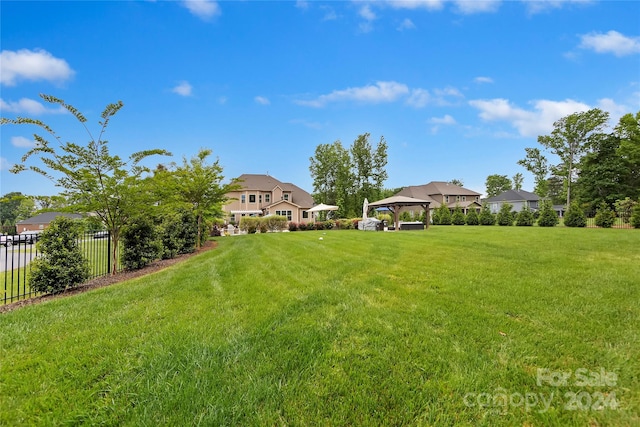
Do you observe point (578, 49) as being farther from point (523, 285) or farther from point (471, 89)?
point (523, 285)

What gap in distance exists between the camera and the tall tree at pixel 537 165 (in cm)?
4172

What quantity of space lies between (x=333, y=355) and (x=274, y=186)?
33.8m

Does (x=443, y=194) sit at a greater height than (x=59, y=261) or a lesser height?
greater

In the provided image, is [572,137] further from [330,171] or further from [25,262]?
[25,262]

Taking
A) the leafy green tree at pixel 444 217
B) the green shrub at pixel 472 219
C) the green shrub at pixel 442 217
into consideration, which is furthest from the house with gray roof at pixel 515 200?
the green shrub at pixel 472 219

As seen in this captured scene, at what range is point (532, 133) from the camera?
3628cm

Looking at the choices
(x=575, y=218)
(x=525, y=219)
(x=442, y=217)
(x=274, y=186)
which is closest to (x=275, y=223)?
(x=274, y=186)

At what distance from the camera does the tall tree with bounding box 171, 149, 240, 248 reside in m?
12.2

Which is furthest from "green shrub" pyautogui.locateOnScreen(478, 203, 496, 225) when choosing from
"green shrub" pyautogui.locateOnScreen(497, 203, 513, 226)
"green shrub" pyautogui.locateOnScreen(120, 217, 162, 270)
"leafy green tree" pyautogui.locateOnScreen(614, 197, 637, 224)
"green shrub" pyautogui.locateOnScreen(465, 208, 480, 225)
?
"green shrub" pyautogui.locateOnScreen(120, 217, 162, 270)

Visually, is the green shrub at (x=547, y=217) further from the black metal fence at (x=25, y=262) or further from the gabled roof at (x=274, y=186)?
the black metal fence at (x=25, y=262)

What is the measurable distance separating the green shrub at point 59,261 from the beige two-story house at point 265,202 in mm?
26136

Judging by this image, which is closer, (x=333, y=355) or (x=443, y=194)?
(x=333, y=355)

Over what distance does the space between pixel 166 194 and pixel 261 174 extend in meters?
29.1

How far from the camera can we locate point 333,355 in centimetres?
250
